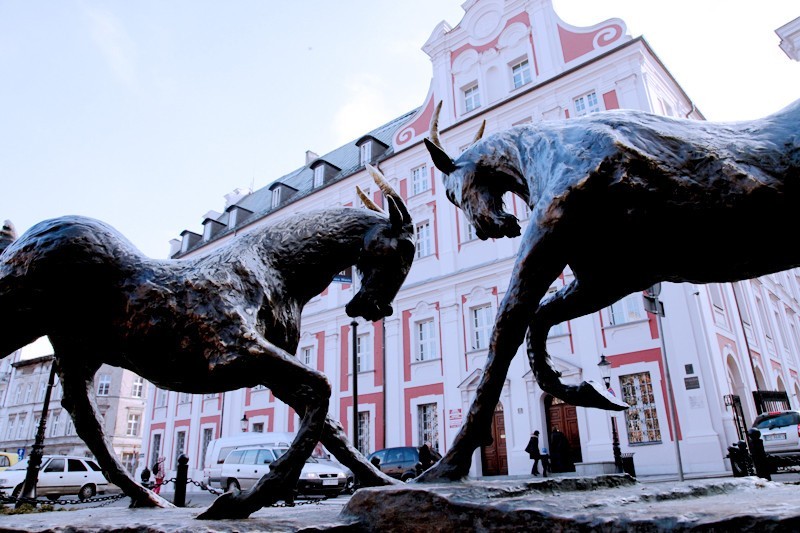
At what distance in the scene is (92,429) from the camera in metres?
3.04

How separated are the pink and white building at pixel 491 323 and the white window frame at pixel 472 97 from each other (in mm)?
96

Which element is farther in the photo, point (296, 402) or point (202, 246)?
point (202, 246)

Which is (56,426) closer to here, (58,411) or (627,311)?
(58,411)

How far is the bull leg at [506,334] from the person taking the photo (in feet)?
7.11

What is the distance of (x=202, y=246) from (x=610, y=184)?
3602cm

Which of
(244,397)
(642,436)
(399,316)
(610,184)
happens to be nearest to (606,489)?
(610,184)

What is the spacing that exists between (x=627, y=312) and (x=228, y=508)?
16810mm

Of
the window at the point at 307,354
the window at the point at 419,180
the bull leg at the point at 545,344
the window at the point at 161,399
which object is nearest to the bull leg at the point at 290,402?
the bull leg at the point at 545,344

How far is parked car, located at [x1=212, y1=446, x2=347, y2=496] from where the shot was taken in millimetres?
14000

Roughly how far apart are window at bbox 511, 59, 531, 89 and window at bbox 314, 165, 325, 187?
11.7 m

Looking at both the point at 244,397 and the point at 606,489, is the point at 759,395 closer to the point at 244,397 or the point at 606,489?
the point at 606,489

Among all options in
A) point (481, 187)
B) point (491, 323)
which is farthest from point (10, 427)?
point (481, 187)

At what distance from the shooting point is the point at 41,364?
156 feet

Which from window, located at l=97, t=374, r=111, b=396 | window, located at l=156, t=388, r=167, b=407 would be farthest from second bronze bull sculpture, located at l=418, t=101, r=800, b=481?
window, located at l=97, t=374, r=111, b=396
